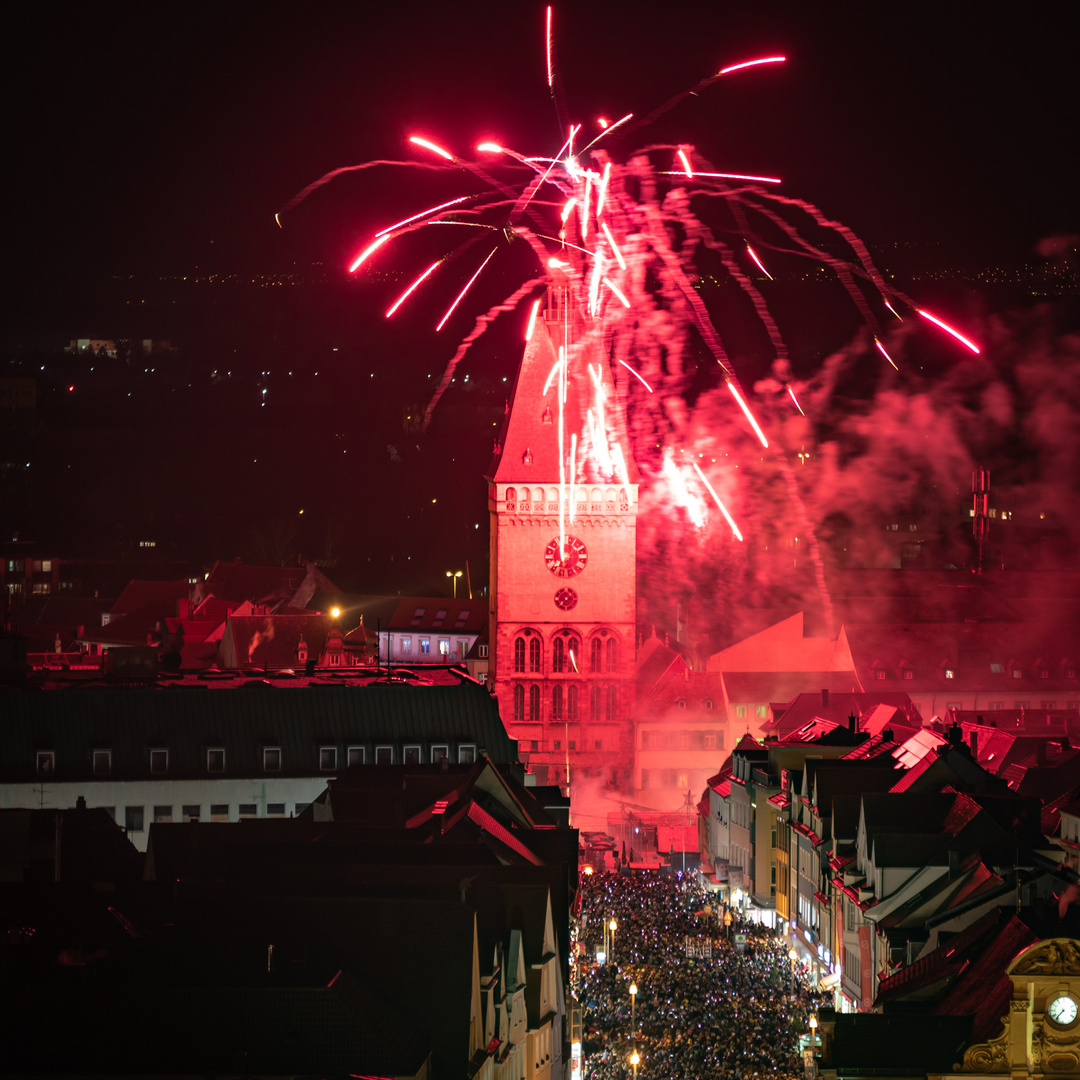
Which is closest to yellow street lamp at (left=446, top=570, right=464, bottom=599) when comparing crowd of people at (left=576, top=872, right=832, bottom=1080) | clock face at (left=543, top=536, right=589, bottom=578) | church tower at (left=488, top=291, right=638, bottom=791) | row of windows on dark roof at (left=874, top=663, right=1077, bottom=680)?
church tower at (left=488, top=291, right=638, bottom=791)

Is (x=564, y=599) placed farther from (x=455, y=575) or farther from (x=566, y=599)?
(x=455, y=575)

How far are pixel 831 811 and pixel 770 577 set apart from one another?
4288 cm

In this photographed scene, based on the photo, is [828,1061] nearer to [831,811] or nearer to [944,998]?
[944,998]

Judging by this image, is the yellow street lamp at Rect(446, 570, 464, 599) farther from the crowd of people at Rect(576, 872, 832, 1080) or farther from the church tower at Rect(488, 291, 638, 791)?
the crowd of people at Rect(576, 872, 832, 1080)

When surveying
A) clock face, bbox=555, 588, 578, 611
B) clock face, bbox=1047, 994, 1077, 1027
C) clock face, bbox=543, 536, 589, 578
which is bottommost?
clock face, bbox=1047, 994, 1077, 1027

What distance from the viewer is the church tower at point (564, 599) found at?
90438mm

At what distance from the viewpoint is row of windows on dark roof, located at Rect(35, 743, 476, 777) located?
2436 inches

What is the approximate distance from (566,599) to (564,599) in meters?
0.09

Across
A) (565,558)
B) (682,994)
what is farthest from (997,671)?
(682,994)

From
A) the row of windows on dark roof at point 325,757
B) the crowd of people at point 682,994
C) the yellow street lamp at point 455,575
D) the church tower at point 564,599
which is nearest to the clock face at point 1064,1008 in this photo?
the crowd of people at point 682,994

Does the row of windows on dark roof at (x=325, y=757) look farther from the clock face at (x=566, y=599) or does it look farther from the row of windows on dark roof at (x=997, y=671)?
the row of windows on dark roof at (x=997, y=671)

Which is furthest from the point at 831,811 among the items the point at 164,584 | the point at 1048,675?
the point at 164,584

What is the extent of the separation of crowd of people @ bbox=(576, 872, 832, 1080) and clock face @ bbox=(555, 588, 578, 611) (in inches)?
1309

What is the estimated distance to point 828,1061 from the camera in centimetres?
3566
